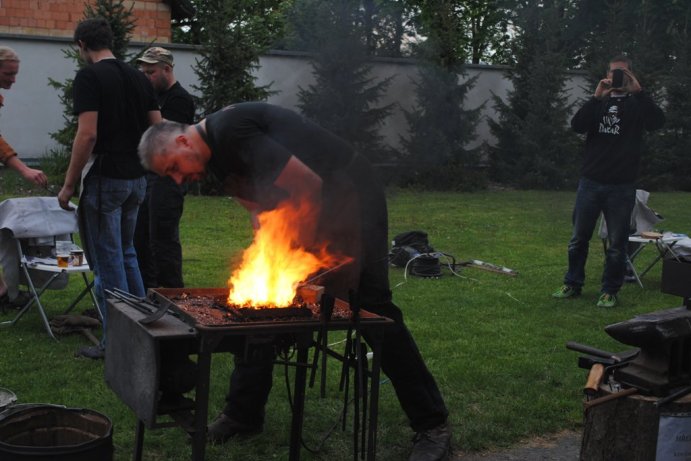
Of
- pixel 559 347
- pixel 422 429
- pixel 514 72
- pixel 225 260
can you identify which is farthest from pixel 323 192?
pixel 514 72

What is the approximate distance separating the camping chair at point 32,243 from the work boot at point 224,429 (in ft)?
6.94

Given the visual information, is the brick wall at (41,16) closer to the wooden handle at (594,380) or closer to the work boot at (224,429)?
the work boot at (224,429)

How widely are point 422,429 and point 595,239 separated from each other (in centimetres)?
803

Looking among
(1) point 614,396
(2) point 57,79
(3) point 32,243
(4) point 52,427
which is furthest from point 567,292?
(2) point 57,79

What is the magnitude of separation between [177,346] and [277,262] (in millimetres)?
555

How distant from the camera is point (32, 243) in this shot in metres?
5.96

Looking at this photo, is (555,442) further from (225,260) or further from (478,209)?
(478,209)

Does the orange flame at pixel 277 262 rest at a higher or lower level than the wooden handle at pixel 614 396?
higher

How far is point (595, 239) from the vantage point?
11.2 meters

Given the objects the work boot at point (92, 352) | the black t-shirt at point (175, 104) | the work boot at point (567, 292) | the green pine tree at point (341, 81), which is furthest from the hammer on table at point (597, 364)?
the green pine tree at point (341, 81)

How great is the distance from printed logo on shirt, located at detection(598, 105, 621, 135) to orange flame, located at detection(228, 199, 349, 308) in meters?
4.25

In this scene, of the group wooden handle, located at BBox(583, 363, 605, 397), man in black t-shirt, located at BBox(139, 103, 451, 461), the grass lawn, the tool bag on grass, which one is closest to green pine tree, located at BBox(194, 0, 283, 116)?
the grass lawn

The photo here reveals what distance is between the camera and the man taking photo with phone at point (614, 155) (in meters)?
6.87

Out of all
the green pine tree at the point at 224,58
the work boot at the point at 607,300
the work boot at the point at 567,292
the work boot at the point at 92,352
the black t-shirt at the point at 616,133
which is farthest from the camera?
the green pine tree at the point at 224,58
